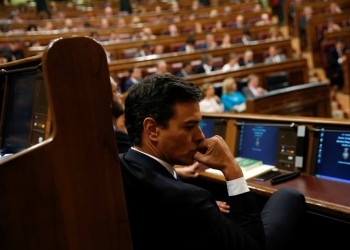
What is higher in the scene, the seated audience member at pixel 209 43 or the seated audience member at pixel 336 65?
the seated audience member at pixel 209 43

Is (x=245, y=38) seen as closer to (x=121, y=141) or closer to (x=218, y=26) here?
(x=218, y=26)

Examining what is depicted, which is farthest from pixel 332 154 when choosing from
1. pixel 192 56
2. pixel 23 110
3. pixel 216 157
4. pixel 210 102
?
pixel 192 56

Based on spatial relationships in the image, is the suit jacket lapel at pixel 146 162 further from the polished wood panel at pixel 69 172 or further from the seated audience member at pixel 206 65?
the seated audience member at pixel 206 65

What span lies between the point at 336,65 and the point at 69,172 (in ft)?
16.9

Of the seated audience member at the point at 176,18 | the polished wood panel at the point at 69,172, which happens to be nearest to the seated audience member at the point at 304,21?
the seated audience member at the point at 176,18

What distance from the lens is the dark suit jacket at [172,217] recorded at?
771 millimetres

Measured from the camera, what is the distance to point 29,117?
790 mm

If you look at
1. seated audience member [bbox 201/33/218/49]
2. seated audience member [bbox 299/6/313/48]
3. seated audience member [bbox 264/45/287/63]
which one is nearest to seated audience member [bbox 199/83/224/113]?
seated audience member [bbox 264/45/287/63]

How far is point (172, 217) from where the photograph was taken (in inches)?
30.5

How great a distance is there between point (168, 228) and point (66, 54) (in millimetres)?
420

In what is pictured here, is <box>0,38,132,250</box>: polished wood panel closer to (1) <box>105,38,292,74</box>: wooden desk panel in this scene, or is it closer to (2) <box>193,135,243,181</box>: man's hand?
(2) <box>193,135,243,181</box>: man's hand

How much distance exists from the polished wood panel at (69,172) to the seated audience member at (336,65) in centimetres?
490

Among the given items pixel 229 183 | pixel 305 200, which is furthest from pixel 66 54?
pixel 305 200

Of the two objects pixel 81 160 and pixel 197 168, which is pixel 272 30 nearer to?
pixel 197 168
